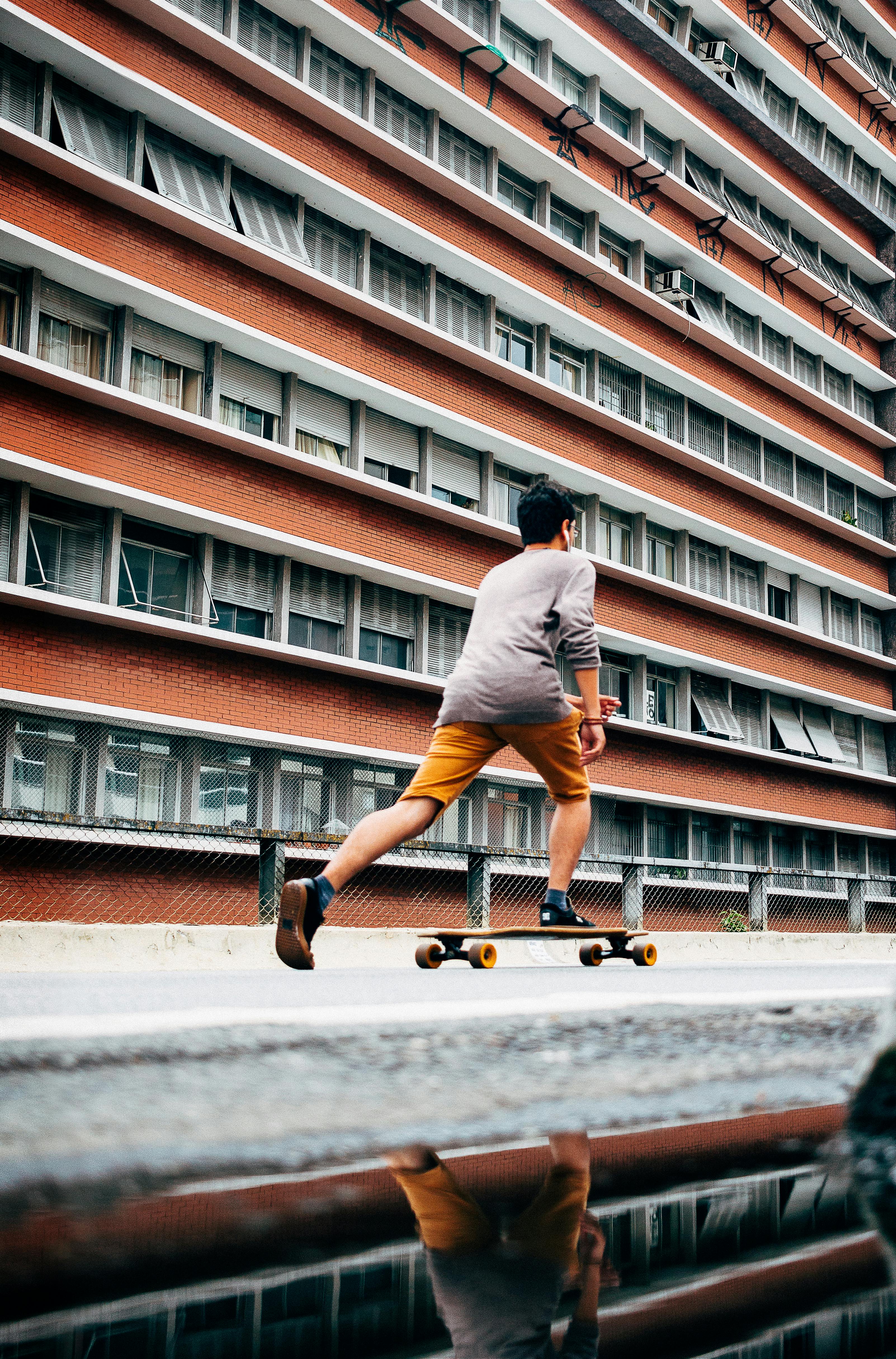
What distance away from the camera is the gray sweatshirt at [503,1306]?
0.95m

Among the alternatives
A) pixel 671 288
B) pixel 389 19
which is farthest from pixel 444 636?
pixel 389 19

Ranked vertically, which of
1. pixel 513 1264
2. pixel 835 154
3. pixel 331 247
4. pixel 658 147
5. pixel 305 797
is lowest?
pixel 513 1264

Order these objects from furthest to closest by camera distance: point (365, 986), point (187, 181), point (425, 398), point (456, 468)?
1. point (456, 468)
2. point (425, 398)
3. point (187, 181)
4. point (365, 986)

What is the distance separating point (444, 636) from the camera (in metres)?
30.1

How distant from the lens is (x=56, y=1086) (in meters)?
2.11

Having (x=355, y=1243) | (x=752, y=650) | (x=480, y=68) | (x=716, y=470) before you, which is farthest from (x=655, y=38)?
(x=355, y=1243)

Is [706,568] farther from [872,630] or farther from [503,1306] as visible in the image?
[503,1306]

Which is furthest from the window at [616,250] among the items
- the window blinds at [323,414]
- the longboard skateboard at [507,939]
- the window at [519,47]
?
the longboard skateboard at [507,939]

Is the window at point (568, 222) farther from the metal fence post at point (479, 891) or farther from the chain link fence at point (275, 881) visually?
the metal fence post at point (479, 891)

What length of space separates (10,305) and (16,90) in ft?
12.2

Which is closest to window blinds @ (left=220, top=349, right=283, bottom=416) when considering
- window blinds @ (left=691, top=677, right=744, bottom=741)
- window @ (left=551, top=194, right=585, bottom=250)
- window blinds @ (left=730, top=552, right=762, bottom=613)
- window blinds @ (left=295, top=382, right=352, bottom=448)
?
window blinds @ (left=295, top=382, right=352, bottom=448)

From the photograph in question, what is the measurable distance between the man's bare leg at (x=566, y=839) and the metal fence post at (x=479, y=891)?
335 inches

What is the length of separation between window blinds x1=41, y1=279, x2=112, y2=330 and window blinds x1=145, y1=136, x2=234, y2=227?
237 cm

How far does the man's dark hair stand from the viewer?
18.1 feet
